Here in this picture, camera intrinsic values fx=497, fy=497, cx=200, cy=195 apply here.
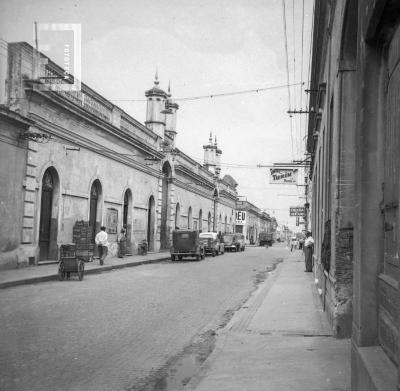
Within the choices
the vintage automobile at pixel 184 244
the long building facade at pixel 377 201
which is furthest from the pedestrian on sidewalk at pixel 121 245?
the long building facade at pixel 377 201

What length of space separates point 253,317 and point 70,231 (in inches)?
514

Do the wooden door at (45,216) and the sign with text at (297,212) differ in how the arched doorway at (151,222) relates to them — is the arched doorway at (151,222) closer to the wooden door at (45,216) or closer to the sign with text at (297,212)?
the wooden door at (45,216)

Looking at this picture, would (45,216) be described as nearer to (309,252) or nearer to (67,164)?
(67,164)

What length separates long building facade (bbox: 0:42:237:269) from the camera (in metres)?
16.5

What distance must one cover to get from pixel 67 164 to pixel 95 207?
3.81 metres

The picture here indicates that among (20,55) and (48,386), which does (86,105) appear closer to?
(20,55)

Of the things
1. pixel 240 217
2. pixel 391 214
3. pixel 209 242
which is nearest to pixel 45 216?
pixel 209 242

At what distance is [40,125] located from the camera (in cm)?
1803

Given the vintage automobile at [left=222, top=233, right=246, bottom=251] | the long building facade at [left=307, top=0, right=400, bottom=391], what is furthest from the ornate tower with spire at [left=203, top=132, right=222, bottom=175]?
the long building facade at [left=307, top=0, right=400, bottom=391]


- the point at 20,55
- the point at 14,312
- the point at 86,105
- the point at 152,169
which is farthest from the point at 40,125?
the point at 152,169

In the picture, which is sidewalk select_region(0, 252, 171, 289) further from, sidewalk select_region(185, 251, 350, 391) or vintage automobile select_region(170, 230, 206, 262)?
vintage automobile select_region(170, 230, 206, 262)

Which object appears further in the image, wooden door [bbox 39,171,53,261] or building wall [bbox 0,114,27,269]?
wooden door [bbox 39,171,53,261]

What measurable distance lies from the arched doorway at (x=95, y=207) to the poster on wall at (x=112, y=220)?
0.89 meters

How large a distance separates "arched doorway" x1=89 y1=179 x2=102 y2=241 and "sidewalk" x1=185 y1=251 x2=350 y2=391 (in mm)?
14413
